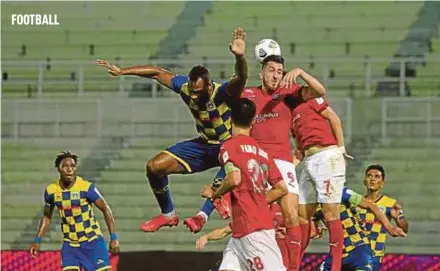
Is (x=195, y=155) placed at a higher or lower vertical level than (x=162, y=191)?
higher

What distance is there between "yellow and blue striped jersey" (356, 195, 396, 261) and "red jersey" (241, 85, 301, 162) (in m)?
2.62

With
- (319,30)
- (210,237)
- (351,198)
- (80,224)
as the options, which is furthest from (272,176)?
(319,30)

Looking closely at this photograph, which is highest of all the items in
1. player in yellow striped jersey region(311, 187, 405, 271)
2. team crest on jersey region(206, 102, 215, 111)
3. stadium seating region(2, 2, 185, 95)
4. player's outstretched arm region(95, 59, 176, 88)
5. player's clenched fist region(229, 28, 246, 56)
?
stadium seating region(2, 2, 185, 95)

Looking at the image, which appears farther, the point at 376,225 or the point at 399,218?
the point at 376,225

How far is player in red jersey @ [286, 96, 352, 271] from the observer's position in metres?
11.3

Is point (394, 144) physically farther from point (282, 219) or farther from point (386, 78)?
point (282, 219)

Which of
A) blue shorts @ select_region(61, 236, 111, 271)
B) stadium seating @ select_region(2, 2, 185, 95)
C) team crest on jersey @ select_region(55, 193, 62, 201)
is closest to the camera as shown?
blue shorts @ select_region(61, 236, 111, 271)

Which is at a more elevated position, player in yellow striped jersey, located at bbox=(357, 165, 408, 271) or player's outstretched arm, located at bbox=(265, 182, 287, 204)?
player's outstretched arm, located at bbox=(265, 182, 287, 204)

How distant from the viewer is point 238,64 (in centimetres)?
1036

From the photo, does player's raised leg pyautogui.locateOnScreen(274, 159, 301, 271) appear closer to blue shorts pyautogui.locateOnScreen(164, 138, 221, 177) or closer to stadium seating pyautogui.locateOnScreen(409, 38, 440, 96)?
blue shorts pyautogui.locateOnScreen(164, 138, 221, 177)

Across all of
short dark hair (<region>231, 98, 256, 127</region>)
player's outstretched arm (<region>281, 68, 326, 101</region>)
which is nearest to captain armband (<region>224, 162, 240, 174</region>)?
short dark hair (<region>231, 98, 256, 127</region>)

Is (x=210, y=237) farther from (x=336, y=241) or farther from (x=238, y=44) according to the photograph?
(x=336, y=241)

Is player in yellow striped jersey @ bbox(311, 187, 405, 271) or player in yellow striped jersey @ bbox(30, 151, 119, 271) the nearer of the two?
player in yellow striped jersey @ bbox(311, 187, 405, 271)

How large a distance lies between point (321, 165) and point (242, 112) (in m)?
2.34
